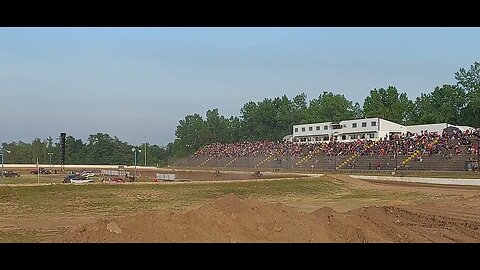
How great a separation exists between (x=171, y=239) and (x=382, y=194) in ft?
85.5

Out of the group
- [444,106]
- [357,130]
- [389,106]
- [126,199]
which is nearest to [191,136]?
[389,106]

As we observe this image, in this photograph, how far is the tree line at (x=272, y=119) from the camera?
362ft

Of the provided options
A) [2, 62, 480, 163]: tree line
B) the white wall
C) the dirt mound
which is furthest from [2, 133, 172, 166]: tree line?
the dirt mound

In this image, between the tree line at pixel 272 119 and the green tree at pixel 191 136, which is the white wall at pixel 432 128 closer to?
the tree line at pixel 272 119

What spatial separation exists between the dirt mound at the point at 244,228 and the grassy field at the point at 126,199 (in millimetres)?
5283

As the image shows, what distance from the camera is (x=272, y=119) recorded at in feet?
480

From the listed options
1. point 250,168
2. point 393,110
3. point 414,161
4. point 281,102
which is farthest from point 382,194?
point 281,102

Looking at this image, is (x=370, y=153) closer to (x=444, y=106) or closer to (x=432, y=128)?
(x=432, y=128)

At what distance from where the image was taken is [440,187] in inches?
1558

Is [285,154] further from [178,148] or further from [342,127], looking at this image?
Result: [178,148]

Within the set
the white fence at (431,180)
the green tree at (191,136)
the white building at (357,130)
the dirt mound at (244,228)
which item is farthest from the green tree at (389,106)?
the dirt mound at (244,228)

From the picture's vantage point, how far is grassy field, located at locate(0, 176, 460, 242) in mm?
21352

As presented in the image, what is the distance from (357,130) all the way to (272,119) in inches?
2130
